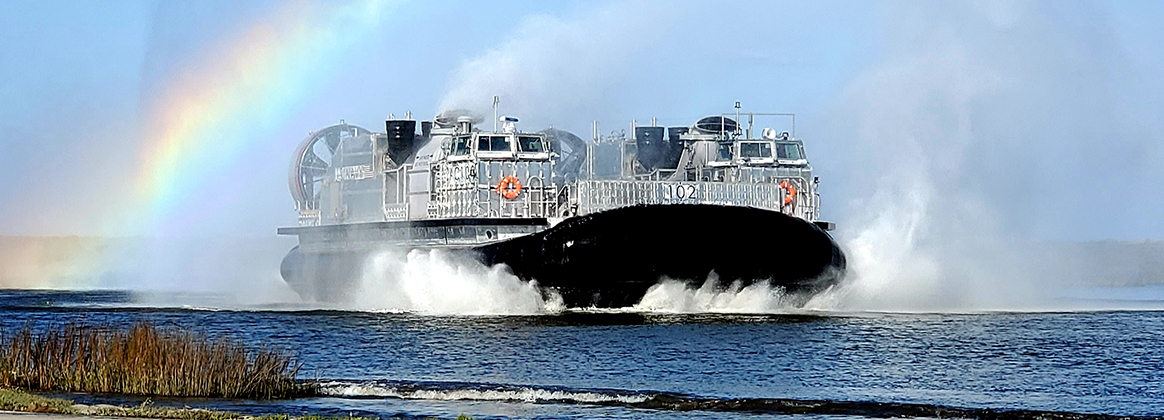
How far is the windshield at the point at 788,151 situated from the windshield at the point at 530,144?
689 centimetres

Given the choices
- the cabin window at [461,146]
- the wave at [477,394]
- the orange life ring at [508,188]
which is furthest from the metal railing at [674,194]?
the wave at [477,394]

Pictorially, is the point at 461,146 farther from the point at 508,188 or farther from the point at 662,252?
the point at 662,252

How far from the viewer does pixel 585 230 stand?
133 feet

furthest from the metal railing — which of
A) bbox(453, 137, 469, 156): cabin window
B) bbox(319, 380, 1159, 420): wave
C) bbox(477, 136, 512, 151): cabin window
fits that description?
bbox(319, 380, 1159, 420): wave

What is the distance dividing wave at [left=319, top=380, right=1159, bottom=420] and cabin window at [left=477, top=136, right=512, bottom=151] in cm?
1997

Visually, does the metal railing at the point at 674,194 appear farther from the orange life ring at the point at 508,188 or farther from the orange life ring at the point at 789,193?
the orange life ring at the point at 508,188

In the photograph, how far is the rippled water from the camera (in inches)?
906

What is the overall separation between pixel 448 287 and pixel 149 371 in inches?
861

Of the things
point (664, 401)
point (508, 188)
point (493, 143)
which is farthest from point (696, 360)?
point (493, 143)

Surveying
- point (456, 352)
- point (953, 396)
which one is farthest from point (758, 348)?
point (953, 396)

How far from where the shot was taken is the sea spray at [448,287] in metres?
42.2

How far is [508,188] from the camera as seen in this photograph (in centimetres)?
4319

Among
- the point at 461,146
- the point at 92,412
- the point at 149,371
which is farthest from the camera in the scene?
the point at 461,146

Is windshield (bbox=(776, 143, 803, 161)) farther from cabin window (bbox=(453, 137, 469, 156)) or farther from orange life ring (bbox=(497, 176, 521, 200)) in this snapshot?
cabin window (bbox=(453, 137, 469, 156))
